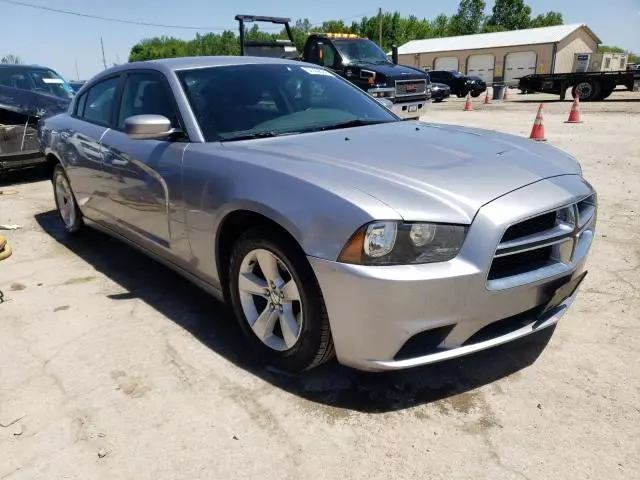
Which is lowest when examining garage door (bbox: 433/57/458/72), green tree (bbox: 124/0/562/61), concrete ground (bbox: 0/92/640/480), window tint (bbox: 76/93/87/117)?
concrete ground (bbox: 0/92/640/480)

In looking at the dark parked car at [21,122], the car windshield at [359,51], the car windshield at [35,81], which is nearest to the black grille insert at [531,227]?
the dark parked car at [21,122]

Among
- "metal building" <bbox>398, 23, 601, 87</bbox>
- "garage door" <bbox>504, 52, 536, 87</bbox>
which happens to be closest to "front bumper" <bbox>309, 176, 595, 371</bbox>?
"metal building" <bbox>398, 23, 601, 87</bbox>

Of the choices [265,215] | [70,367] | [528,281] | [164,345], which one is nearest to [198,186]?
[265,215]

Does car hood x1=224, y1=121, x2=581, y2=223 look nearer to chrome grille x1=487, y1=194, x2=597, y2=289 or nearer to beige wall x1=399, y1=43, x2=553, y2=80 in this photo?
chrome grille x1=487, y1=194, x2=597, y2=289

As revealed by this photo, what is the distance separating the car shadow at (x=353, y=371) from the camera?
240 centimetres

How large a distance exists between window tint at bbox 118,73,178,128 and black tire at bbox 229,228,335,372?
1.09m

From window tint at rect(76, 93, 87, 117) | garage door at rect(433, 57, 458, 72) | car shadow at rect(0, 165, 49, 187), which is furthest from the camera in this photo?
garage door at rect(433, 57, 458, 72)

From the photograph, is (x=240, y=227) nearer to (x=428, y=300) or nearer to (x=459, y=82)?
(x=428, y=300)

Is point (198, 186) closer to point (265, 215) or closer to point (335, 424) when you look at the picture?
point (265, 215)

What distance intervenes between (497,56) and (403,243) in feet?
166

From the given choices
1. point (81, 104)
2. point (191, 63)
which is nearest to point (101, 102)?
point (81, 104)

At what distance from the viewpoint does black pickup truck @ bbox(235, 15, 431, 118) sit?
11234 mm

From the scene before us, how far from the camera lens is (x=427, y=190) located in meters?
2.15

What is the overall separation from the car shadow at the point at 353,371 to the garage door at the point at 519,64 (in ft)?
159
